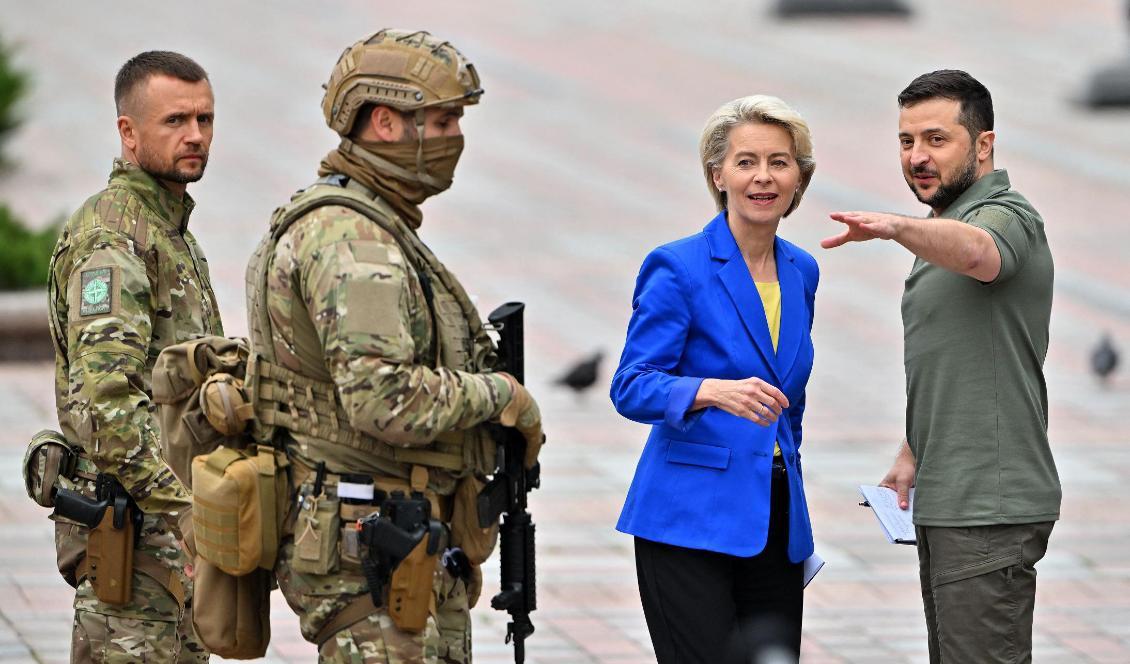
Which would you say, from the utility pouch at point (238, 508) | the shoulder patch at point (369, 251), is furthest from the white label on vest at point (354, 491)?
the shoulder patch at point (369, 251)

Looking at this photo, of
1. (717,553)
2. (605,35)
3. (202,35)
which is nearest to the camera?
(717,553)

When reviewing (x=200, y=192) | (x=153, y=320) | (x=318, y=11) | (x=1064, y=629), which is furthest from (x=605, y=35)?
(x=153, y=320)

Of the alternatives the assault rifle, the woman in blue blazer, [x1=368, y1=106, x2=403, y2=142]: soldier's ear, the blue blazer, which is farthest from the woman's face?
[x1=368, y1=106, x2=403, y2=142]: soldier's ear

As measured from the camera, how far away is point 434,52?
4230 millimetres

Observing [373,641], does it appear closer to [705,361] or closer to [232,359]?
[232,359]

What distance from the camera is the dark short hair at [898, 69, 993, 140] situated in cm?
452

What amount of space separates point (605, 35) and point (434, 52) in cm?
2142

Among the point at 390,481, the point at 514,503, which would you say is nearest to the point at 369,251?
the point at 390,481

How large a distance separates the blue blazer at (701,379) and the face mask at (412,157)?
23.8 inches

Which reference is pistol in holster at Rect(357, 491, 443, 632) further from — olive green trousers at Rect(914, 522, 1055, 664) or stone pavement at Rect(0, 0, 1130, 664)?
stone pavement at Rect(0, 0, 1130, 664)

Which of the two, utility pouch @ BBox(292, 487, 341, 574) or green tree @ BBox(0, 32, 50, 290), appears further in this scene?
green tree @ BBox(0, 32, 50, 290)

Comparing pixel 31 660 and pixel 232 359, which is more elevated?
pixel 232 359

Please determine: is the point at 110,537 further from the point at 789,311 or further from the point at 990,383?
the point at 990,383

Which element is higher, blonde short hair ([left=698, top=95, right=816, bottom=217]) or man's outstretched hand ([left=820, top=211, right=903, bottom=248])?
blonde short hair ([left=698, top=95, right=816, bottom=217])
